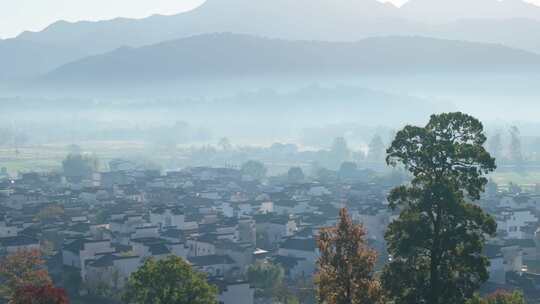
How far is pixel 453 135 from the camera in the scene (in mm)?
12352

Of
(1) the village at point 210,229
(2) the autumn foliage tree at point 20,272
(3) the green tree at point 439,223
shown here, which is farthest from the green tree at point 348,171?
(3) the green tree at point 439,223

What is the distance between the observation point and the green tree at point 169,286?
14.5 m

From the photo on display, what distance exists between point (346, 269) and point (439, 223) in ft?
4.41

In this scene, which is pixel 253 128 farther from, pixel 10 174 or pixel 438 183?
pixel 438 183

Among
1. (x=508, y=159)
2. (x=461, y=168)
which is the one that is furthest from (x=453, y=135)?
(x=508, y=159)

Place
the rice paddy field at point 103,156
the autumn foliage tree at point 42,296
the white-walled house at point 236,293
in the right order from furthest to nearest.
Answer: the rice paddy field at point 103,156 < the white-walled house at point 236,293 < the autumn foliage tree at point 42,296

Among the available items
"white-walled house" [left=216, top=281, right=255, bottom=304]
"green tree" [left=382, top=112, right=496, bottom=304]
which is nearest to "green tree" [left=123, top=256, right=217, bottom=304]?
"green tree" [left=382, top=112, right=496, bottom=304]

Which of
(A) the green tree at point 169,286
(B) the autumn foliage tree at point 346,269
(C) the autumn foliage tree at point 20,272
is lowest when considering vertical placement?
(C) the autumn foliage tree at point 20,272

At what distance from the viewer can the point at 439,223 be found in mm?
11867

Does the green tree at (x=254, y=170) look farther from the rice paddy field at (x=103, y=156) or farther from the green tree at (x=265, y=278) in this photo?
the green tree at (x=265, y=278)

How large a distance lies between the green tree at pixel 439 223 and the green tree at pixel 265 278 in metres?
11.4

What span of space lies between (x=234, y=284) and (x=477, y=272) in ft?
31.4

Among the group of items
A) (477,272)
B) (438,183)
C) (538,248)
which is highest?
(438,183)

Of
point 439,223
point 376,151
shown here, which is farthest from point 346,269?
point 376,151
